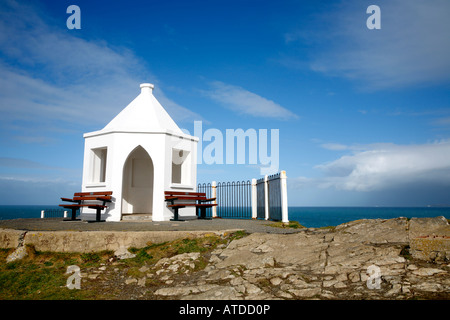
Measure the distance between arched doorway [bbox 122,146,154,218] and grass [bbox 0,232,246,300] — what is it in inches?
302

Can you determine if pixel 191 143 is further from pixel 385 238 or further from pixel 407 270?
pixel 407 270

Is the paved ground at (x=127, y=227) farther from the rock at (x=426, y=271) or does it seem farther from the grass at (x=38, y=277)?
the rock at (x=426, y=271)

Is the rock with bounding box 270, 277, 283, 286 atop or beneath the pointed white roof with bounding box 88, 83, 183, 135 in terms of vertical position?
beneath

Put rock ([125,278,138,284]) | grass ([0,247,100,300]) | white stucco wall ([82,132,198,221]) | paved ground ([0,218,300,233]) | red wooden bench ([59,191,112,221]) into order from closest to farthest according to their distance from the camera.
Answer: grass ([0,247,100,300]), rock ([125,278,138,284]), paved ground ([0,218,300,233]), red wooden bench ([59,191,112,221]), white stucco wall ([82,132,198,221])

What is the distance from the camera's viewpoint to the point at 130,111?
1529 centimetres

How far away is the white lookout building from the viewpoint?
1352 centimetres

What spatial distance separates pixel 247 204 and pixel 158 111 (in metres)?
6.66

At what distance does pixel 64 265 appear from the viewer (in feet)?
23.5

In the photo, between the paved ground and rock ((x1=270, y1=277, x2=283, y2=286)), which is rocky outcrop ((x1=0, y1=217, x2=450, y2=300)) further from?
the paved ground

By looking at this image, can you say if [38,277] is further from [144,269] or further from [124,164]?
[124,164]

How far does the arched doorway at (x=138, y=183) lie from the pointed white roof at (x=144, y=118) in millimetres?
1601

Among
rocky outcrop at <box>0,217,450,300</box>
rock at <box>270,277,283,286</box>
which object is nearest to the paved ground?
rocky outcrop at <box>0,217,450,300</box>

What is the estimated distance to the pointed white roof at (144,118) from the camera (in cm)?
1393
